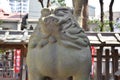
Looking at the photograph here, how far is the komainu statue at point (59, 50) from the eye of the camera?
3.01 metres

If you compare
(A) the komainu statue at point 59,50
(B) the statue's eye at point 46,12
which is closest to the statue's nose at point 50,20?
(A) the komainu statue at point 59,50

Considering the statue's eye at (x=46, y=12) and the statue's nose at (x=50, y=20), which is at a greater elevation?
the statue's eye at (x=46, y=12)

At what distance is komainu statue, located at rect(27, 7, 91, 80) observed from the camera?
301cm

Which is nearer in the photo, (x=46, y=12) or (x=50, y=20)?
(x=50, y=20)

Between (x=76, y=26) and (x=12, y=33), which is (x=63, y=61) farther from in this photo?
(x=12, y=33)

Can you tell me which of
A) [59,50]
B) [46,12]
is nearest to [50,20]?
[46,12]

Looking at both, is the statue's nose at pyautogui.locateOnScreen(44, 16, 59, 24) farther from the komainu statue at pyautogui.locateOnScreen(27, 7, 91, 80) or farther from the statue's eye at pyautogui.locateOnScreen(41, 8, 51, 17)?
the statue's eye at pyautogui.locateOnScreen(41, 8, 51, 17)

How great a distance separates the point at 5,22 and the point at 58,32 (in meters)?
26.5

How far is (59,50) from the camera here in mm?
3031

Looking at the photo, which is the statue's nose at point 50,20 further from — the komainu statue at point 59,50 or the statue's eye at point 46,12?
the statue's eye at point 46,12

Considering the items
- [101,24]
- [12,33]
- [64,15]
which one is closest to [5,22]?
[101,24]

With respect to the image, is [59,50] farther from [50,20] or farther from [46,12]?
[46,12]

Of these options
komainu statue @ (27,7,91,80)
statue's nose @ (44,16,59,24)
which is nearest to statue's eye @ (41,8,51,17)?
komainu statue @ (27,7,91,80)

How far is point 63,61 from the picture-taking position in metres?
3.00
